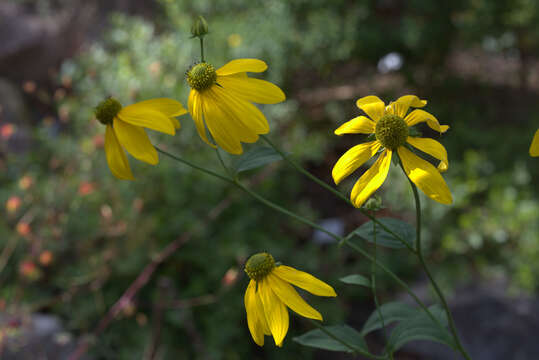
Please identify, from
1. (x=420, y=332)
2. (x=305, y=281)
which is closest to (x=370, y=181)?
(x=305, y=281)

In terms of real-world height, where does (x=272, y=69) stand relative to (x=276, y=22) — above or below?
below

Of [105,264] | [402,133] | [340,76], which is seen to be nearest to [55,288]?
[105,264]

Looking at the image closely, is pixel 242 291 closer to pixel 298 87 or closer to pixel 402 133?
pixel 402 133

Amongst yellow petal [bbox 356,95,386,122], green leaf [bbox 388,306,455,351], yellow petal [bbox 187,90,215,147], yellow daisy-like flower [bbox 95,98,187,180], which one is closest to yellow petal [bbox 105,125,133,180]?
yellow daisy-like flower [bbox 95,98,187,180]

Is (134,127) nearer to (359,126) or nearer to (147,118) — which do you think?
(147,118)

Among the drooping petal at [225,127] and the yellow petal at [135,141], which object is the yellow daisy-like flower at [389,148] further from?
the yellow petal at [135,141]

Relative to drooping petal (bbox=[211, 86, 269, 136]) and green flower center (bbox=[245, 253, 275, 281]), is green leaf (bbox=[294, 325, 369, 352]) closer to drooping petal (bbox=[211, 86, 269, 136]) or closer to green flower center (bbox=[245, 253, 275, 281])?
green flower center (bbox=[245, 253, 275, 281])
